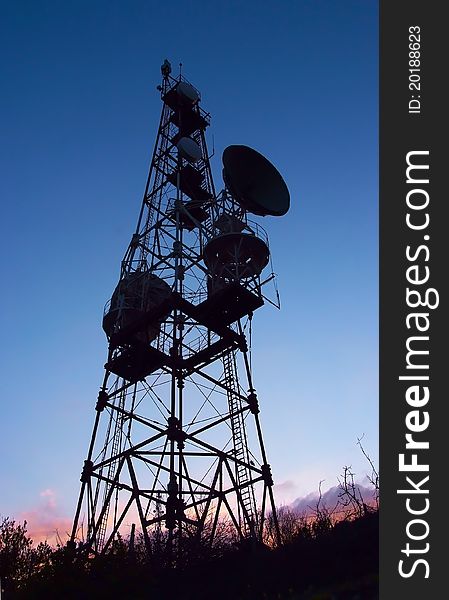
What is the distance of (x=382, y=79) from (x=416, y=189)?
7.76 ft

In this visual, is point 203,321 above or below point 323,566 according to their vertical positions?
above

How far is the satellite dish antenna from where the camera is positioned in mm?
28828

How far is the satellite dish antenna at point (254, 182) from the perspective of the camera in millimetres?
28828

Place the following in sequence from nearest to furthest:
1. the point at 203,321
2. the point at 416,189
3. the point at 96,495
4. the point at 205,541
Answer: the point at 416,189 < the point at 205,541 < the point at 96,495 < the point at 203,321

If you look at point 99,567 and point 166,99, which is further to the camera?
point 166,99

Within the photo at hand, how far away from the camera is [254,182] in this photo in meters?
29.6

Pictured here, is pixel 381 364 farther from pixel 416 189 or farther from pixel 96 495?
pixel 96 495

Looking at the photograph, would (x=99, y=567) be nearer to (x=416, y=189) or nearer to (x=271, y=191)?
(x=416, y=189)

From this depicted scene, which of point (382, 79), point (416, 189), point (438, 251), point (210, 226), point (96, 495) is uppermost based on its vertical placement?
point (210, 226)

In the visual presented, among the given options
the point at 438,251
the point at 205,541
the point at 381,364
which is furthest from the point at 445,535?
the point at 205,541

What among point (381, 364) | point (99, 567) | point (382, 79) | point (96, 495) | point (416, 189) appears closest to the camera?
point (381, 364)

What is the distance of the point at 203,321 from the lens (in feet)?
92.0

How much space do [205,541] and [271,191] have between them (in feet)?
50.2

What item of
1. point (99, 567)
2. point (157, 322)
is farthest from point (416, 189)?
point (157, 322)
